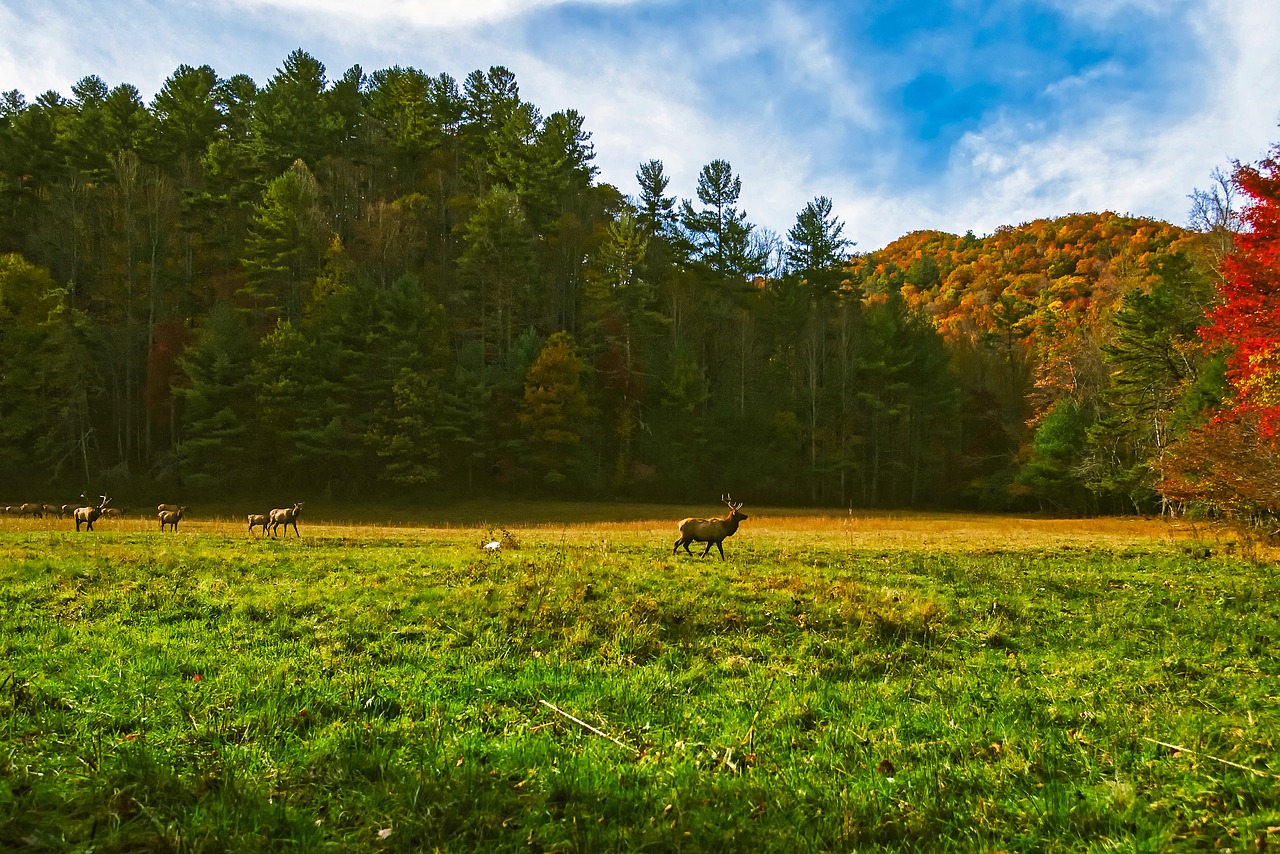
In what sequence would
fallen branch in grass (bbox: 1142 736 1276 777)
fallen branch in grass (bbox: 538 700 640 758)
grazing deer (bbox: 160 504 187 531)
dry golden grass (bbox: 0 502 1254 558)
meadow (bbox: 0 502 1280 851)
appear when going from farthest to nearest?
grazing deer (bbox: 160 504 187 531), dry golden grass (bbox: 0 502 1254 558), fallen branch in grass (bbox: 538 700 640 758), fallen branch in grass (bbox: 1142 736 1276 777), meadow (bbox: 0 502 1280 851)

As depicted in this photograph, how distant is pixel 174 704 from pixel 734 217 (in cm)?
6357

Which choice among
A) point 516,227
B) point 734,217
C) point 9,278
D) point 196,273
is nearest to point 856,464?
point 734,217

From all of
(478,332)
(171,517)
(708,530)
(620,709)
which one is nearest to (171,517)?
(171,517)

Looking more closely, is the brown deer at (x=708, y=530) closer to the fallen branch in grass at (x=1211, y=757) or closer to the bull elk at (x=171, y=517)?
the fallen branch in grass at (x=1211, y=757)

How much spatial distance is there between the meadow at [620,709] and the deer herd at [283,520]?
3.17 m

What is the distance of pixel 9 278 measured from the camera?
41.3 meters

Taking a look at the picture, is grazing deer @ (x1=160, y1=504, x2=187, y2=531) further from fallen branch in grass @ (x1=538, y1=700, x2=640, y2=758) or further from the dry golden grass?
fallen branch in grass @ (x1=538, y1=700, x2=640, y2=758)

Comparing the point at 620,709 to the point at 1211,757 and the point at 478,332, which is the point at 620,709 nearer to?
the point at 1211,757

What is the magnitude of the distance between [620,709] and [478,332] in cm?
4990

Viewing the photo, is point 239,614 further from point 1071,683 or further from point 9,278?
point 9,278

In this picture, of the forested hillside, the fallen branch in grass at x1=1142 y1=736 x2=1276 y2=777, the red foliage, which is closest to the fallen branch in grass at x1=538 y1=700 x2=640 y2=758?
the fallen branch in grass at x1=1142 y1=736 x2=1276 y2=777

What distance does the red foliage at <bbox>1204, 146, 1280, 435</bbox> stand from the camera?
18.5 m

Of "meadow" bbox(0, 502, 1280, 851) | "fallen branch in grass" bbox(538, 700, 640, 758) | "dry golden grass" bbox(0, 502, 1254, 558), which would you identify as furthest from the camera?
"dry golden grass" bbox(0, 502, 1254, 558)

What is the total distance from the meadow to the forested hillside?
33408mm
